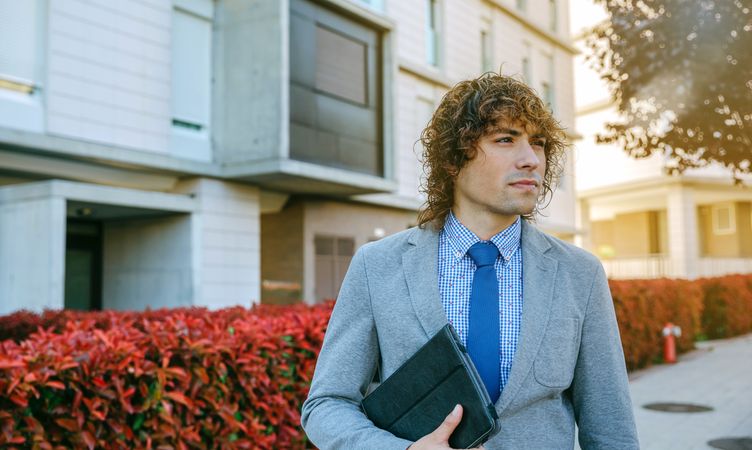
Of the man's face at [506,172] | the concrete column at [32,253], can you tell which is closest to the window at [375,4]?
the concrete column at [32,253]

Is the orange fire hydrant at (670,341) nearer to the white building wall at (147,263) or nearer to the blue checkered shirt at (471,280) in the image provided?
the white building wall at (147,263)

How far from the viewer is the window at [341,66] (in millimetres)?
15141

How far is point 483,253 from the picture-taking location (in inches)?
79.3

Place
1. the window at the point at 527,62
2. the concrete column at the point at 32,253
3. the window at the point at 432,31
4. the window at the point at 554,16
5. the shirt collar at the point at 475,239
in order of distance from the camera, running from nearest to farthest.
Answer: the shirt collar at the point at 475,239, the concrete column at the point at 32,253, the window at the point at 432,31, the window at the point at 527,62, the window at the point at 554,16

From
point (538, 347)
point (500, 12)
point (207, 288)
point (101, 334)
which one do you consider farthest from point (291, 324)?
point (500, 12)

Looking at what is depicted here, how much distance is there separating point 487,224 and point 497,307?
0.25 m

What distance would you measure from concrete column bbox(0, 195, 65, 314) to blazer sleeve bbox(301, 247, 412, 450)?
383 inches

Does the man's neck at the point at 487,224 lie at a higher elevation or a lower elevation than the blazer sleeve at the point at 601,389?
higher

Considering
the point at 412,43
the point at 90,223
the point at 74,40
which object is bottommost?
the point at 90,223

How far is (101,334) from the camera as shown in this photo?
14.4 ft

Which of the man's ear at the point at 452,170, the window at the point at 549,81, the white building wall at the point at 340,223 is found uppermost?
the window at the point at 549,81

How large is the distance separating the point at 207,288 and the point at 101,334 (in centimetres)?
939

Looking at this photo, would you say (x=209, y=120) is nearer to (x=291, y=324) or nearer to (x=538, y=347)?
(x=291, y=324)

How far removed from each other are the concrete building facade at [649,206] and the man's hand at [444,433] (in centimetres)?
3009
